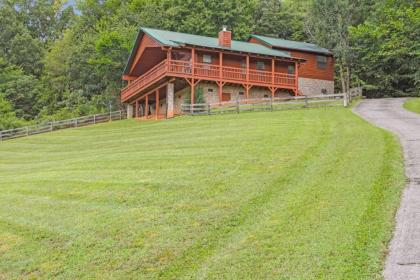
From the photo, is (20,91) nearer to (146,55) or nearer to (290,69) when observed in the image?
(146,55)

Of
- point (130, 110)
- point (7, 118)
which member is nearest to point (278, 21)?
point (130, 110)

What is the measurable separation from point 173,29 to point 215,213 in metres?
41.5

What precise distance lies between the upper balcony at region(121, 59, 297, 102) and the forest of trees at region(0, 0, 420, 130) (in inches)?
290

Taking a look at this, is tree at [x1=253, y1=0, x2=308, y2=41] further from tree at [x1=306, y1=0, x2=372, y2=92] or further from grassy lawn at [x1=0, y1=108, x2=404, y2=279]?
grassy lawn at [x1=0, y1=108, x2=404, y2=279]

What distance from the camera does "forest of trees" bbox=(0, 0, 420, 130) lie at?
128ft

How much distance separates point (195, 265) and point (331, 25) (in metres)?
38.6

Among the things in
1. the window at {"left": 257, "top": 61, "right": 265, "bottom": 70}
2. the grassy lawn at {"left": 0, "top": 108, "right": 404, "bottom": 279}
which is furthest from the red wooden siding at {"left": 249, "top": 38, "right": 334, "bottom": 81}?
the grassy lawn at {"left": 0, "top": 108, "right": 404, "bottom": 279}

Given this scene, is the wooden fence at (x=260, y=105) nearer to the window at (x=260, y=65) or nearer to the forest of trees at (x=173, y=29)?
the window at (x=260, y=65)

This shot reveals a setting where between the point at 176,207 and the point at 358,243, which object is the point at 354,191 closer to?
the point at 358,243

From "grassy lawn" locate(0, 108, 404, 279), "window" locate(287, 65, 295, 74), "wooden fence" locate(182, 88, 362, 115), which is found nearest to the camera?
"grassy lawn" locate(0, 108, 404, 279)

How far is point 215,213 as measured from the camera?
853cm

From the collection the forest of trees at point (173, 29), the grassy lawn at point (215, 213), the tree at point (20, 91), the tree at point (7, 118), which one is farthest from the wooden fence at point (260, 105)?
the tree at point (20, 91)

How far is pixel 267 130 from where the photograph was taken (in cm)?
1775

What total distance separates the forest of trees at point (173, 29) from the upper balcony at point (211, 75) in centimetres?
736
